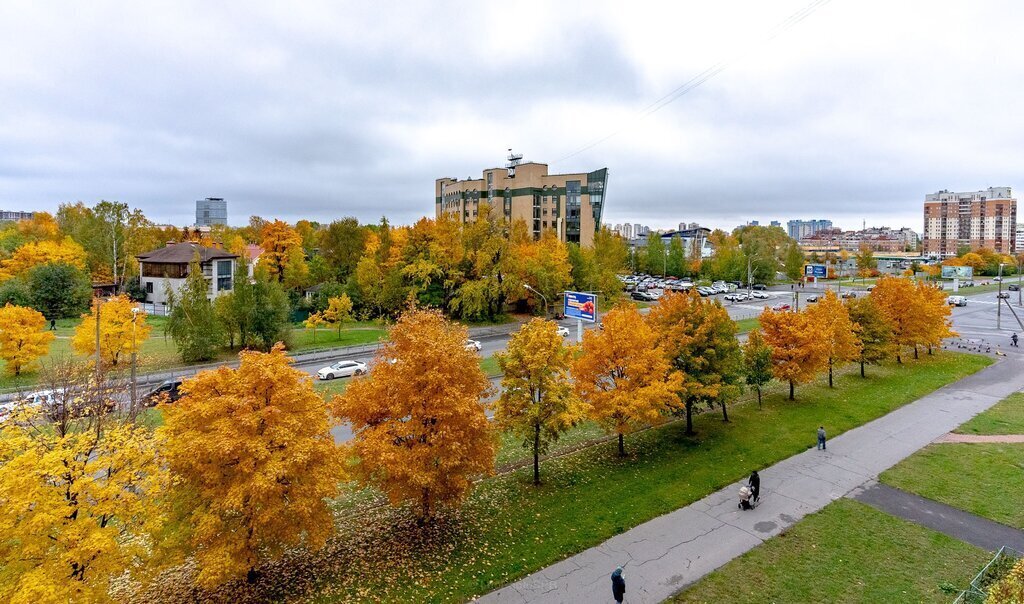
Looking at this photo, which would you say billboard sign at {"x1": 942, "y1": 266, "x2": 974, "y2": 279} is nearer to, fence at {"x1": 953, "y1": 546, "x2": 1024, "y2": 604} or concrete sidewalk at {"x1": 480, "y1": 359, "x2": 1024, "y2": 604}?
concrete sidewalk at {"x1": 480, "y1": 359, "x2": 1024, "y2": 604}

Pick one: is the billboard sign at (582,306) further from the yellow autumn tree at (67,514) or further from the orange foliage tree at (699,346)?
the yellow autumn tree at (67,514)

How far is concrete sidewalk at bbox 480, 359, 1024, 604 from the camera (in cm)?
1305

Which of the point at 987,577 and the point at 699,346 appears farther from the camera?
the point at 699,346

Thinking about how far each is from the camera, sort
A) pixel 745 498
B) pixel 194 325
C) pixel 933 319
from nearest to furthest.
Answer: pixel 745 498, pixel 194 325, pixel 933 319

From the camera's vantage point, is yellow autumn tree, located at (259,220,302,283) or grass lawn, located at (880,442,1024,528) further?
yellow autumn tree, located at (259,220,302,283)

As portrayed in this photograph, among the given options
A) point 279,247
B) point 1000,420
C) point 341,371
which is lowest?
point 1000,420

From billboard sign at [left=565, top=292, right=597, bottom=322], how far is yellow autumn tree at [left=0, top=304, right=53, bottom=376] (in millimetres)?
33975

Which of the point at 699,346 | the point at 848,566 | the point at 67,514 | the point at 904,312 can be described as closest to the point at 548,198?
the point at 904,312

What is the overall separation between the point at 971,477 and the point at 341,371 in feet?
105

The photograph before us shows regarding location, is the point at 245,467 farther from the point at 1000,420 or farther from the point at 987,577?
the point at 1000,420

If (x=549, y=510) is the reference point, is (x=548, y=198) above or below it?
above

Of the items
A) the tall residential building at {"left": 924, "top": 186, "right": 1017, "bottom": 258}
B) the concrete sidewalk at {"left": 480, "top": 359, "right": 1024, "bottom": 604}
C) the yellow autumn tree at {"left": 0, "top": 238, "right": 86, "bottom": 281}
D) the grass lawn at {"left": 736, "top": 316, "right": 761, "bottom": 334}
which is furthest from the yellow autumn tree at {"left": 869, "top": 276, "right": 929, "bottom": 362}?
the tall residential building at {"left": 924, "top": 186, "right": 1017, "bottom": 258}

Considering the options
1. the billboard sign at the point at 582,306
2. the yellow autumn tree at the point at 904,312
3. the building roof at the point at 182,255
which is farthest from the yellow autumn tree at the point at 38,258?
the yellow autumn tree at the point at 904,312

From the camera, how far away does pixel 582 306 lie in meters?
36.0
